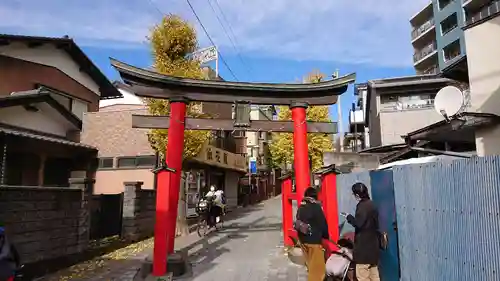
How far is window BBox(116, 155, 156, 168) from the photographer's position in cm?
1780

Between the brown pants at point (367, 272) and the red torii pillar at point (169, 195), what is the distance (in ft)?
14.7

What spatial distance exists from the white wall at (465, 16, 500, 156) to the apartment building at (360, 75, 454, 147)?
44.6 feet

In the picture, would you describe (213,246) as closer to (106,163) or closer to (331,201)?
(331,201)

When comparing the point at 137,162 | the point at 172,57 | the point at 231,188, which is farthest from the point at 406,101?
the point at 137,162

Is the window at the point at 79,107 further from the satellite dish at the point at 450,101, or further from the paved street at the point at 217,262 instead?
the satellite dish at the point at 450,101

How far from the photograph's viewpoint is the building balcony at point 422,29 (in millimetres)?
38719

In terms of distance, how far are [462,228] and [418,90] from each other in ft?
75.2

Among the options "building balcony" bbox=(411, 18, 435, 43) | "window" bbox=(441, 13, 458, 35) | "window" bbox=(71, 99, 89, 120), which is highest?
"building balcony" bbox=(411, 18, 435, 43)

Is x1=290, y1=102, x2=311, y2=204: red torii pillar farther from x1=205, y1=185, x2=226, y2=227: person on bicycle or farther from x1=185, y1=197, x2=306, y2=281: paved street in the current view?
x1=205, y1=185, x2=226, y2=227: person on bicycle

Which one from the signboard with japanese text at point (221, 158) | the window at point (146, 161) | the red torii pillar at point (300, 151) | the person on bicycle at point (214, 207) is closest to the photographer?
the red torii pillar at point (300, 151)

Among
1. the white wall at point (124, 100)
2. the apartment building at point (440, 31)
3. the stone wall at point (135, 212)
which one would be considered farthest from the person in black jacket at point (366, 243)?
the apartment building at point (440, 31)

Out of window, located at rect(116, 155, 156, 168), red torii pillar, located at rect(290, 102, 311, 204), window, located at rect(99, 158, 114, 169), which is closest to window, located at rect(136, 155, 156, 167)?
window, located at rect(116, 155, 156, 168)

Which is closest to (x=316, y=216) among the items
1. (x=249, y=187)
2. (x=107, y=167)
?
(x=107, y=167)

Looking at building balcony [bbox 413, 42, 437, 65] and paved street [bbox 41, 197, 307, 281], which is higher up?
building balcony [bbox 413, 42, 437, 65]
